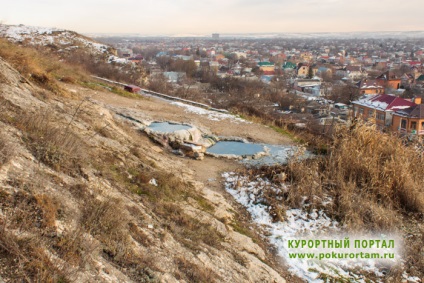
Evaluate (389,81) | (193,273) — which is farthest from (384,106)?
(389,81)

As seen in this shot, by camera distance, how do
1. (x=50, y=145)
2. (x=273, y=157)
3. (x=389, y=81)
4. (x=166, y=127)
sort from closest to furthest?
(x=50, y=145) < (x=273, y=157) < (x=166, y=127) < (x=389, y=81)

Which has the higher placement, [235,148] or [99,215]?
[99,215]

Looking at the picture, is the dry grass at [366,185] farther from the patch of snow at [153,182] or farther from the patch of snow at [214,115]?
the patch of snow at [214,115]

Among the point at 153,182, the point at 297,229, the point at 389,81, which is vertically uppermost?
the point at 153,182

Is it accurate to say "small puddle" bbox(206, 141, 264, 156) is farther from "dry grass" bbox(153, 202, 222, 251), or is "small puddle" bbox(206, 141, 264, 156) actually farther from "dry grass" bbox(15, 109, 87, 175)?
"dry grass" bbox(15, 109, 87, 175)

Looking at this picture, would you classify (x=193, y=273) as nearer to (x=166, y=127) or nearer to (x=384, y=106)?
(x=166, y=127)

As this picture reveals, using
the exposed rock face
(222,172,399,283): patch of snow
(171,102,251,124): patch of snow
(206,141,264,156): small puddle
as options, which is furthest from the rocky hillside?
(171,102,251,124): patch of snow
